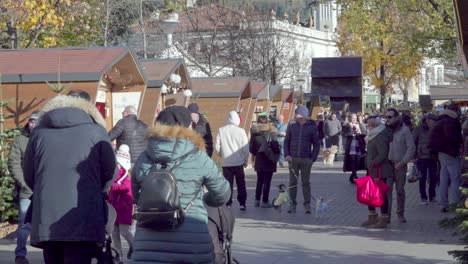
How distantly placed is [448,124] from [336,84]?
2288 centimetres

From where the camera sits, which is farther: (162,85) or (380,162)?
(162,85)

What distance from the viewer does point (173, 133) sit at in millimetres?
6176

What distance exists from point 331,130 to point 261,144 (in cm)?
1561

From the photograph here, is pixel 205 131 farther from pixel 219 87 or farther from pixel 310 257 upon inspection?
pixel 219 87

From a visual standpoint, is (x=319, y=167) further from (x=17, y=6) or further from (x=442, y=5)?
(x=17, y=6)

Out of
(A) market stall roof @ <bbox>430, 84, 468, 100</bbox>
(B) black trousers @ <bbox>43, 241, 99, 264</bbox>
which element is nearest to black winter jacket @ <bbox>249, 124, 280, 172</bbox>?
(B) black trousers @ <bbox>43, 241, 99, 264</bbox>

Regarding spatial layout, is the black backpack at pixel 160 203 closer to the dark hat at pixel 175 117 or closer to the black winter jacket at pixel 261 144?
the dark hat at pixel 175 117

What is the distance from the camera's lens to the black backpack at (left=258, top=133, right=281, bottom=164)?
1667cm

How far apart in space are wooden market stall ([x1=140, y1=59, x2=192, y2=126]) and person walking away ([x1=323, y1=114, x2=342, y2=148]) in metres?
10.2

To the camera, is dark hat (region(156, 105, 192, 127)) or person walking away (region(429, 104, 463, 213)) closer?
dark hat (region(156, 105, 192, 127))

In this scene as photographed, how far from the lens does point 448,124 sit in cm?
1568

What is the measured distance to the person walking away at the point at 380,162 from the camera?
554 inches

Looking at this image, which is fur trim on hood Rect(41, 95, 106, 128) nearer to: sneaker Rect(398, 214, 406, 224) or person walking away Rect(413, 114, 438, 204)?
sneaker Rect(398, 214, 406, 224)

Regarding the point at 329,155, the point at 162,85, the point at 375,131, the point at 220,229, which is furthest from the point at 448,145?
the point at 329,155
